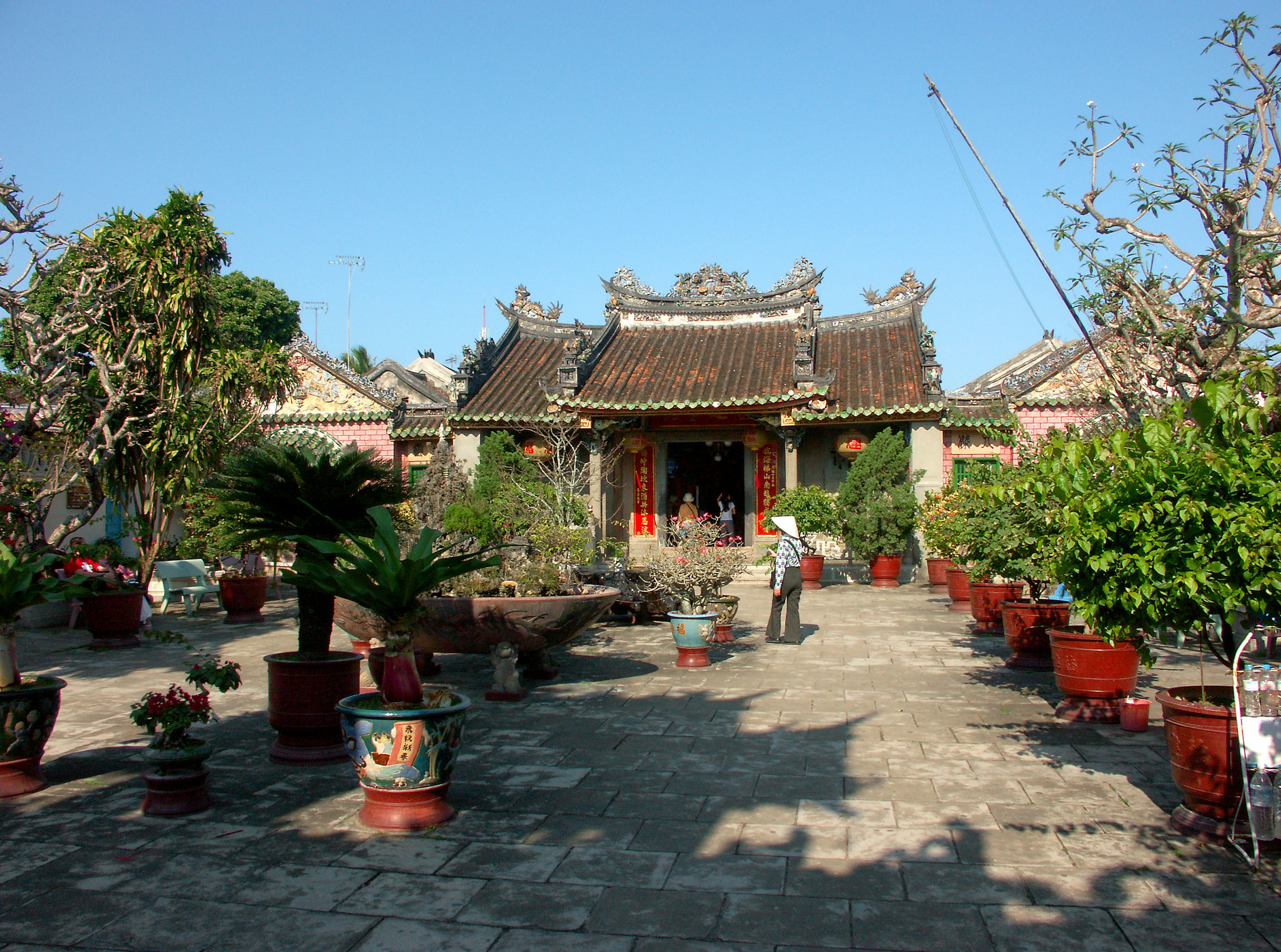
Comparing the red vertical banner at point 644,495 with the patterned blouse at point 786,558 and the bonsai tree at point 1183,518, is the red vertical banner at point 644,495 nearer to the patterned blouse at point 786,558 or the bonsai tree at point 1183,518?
the patterned blouse at point 786,558

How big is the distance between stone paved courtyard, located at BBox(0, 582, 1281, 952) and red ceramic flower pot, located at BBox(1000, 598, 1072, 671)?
2.53 ft

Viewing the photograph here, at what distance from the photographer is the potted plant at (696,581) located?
7934 mm

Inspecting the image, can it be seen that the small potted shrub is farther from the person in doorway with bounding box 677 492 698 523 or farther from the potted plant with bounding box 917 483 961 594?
the person in doorway with bounding box 677 492 698 523

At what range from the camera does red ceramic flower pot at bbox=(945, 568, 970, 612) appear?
11.8 meters

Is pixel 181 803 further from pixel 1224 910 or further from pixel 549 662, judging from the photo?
pixel 1224 910

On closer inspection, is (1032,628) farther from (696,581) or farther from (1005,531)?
(696,581)

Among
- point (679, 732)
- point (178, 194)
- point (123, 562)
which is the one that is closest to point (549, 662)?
point (679, 732)

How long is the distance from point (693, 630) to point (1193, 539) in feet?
15.3

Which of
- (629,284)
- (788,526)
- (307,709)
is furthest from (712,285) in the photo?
(307,709)

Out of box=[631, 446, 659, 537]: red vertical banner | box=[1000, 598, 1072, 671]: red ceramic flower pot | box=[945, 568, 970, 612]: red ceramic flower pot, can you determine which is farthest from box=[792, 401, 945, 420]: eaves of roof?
box=[1000, 598, 1072, 671]: red ceramic flower pot

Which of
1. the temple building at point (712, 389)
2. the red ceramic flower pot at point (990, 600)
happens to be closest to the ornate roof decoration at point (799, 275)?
the temple building at point (712, 389)

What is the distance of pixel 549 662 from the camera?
7.53 m

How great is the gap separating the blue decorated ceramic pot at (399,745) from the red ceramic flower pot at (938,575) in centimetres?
1122

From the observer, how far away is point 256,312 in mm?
23422
